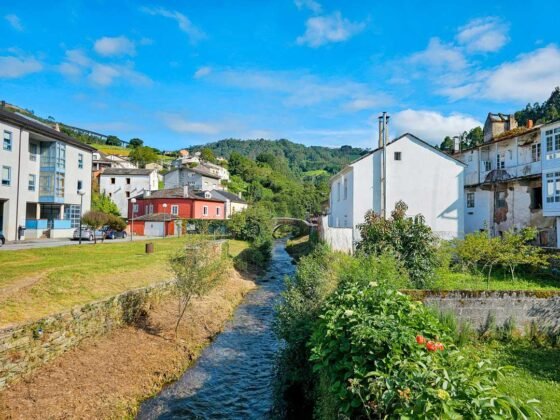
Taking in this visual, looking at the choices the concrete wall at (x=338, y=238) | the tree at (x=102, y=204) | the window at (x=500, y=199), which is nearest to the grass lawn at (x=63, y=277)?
the concrete wall at (x=338, y=238)

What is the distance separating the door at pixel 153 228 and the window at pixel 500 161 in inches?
1570

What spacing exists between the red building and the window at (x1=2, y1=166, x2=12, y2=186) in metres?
16.4

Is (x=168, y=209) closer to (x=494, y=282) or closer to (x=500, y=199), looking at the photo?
(x=500, y=199)

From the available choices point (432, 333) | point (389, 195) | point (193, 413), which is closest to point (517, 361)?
point (432, 333)

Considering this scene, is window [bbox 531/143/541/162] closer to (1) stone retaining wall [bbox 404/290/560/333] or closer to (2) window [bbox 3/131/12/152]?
(1) stone retaining wall [bbox 404/290/560/333]

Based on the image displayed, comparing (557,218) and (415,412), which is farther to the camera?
(557,218)

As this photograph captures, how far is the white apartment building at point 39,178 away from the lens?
105 ft

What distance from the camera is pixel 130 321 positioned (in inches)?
613

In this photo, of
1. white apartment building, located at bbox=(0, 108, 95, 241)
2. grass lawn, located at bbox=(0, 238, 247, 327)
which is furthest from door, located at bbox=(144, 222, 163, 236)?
grass lawn, located at bbox=(0, 238, 247, 327)

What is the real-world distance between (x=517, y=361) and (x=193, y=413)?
8899 millimetres

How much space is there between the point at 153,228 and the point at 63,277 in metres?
33.5

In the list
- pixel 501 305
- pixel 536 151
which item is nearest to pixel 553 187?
pixel 536 151

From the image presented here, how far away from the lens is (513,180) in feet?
94.5

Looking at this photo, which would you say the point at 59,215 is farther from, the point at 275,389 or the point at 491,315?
the point at 491,315
